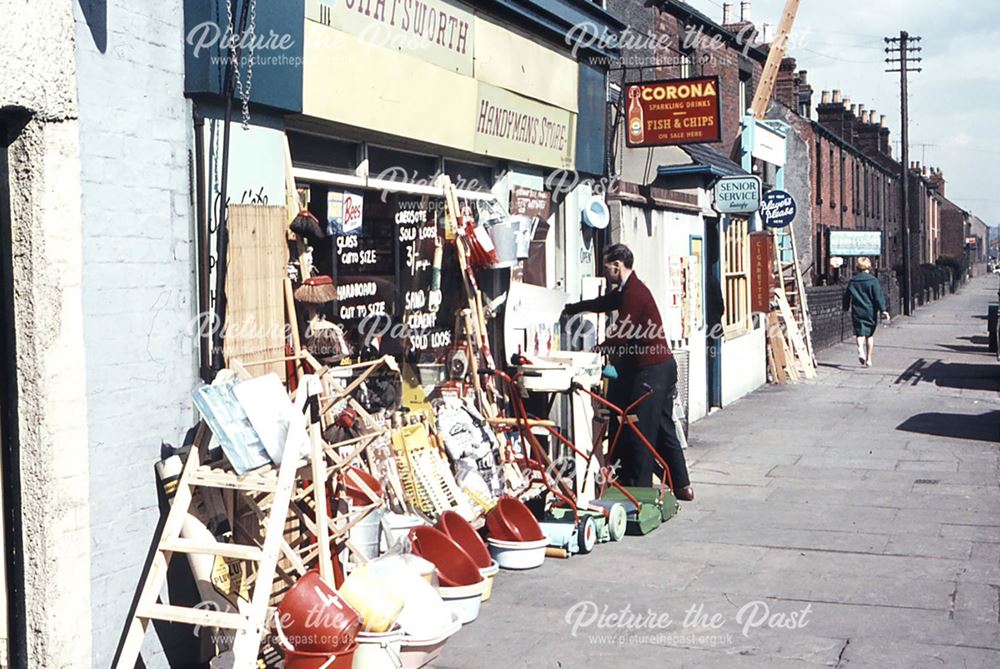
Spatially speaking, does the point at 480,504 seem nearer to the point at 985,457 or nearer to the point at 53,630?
the point at 53,630

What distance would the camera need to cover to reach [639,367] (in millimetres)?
9805

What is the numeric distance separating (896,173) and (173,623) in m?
65.1

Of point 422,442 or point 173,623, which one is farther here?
point 422,442

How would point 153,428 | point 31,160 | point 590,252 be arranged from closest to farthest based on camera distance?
point 31,160 < point 153,428 < point 590,252

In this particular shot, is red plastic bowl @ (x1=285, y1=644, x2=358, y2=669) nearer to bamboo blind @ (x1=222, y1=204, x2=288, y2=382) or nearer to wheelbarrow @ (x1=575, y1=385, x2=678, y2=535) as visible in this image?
bamboo blind @ (x1=222, y1=204, x2=288, y2=382)

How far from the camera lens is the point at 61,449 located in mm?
5141

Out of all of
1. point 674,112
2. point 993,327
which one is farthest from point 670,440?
point 993,327

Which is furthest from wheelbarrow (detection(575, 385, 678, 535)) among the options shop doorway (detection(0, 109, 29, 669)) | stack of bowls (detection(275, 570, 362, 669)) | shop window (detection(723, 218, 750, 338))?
shop window (detection(723, 218, 750, 338))

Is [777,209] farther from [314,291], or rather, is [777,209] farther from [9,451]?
[9,451]

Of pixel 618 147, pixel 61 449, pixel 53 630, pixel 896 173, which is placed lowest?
pixel 53 630

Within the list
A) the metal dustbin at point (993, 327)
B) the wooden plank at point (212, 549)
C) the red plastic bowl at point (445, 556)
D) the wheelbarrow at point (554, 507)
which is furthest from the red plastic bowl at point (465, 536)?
the metal dustbin at point (993, 327)

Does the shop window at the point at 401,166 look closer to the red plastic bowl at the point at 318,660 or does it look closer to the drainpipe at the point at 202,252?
the drainpipe at the point at 202,252

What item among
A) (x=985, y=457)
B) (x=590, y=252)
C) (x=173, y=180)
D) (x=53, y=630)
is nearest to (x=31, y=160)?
(x=173, y=180)

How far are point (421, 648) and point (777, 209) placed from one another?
1583 centimetres
